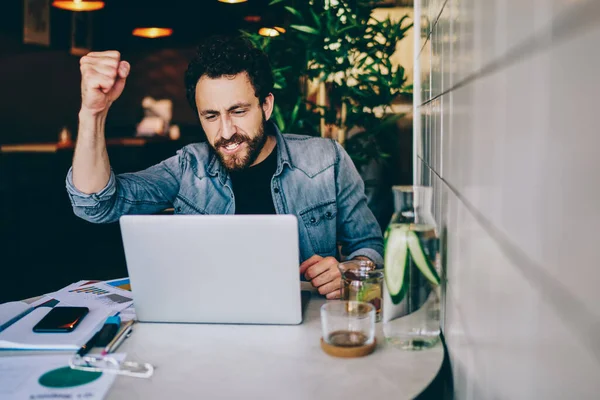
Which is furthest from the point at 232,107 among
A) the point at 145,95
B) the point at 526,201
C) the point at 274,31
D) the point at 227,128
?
the point at 145,95

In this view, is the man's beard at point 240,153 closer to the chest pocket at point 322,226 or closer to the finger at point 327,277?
the chest pocket at point 322,226

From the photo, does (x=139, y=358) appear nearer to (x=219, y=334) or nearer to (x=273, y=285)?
(x=219, y=334)

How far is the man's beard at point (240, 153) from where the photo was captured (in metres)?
2.04

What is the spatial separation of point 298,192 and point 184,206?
1.38ft

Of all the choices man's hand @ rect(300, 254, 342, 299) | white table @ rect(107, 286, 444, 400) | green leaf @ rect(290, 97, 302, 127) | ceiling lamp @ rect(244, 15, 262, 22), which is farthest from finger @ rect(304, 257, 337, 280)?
ceiling lamp @ rect(244, 15, 262, 22)

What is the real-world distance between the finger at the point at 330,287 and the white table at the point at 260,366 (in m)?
0.18

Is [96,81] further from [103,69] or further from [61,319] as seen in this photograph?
[61,319]

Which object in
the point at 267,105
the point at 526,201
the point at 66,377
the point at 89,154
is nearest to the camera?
the point at 526,201

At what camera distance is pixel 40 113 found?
20.1ft

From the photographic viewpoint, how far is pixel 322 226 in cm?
206

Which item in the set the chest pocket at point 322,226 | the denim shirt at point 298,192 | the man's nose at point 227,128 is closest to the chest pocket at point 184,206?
the denim shirt at point 298,192

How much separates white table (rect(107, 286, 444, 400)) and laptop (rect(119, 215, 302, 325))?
0.13 feet

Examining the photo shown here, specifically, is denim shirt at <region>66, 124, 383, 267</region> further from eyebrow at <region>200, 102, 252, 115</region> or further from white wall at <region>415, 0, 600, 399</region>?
white wall at <region>415, 0, 600, 399</region>

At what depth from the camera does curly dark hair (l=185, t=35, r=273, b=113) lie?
6.72ft
